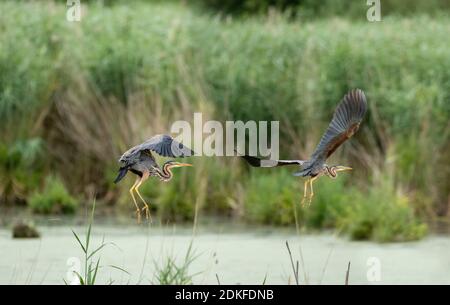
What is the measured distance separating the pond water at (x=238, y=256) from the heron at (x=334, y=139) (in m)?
4.05

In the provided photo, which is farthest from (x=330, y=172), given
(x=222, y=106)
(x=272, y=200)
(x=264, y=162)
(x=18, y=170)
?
(x=18, y=170)

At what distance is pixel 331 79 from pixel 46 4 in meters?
4.41

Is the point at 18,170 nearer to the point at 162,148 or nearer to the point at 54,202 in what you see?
the point at 54,202

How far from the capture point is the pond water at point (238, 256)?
8008mm

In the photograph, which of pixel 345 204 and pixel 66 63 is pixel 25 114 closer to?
pixel 66 63

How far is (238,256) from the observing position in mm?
9266

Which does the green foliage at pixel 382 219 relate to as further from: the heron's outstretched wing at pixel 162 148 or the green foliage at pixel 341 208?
the heron's outstretched wing at pixel 162 148

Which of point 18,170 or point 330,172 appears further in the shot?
point 18,170

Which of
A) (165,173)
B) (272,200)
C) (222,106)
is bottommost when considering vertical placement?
(272,200)

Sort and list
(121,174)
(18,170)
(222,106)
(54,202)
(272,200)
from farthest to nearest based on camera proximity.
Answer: (222,106) → (18,170) → (54,202) → (272,200) → (121,174)

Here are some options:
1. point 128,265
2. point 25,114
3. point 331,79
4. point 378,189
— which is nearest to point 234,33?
point 331,79

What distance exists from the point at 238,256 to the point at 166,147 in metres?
6.33

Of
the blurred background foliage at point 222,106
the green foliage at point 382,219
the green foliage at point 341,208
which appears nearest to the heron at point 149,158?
the green foliage at point 341,208

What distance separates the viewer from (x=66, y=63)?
13.0 m
